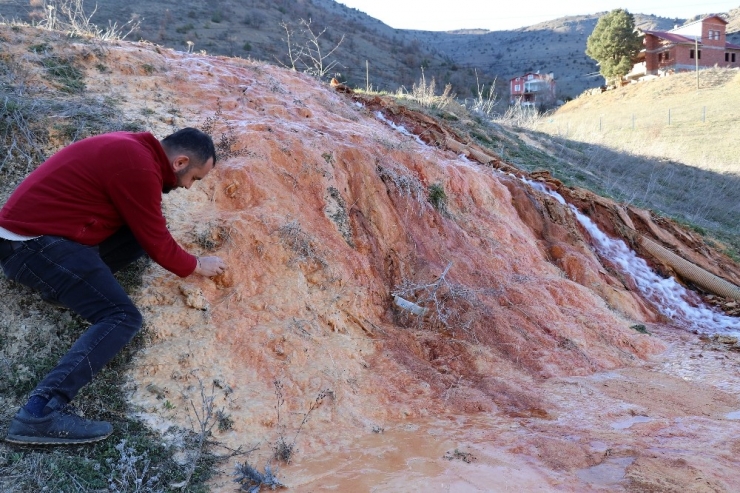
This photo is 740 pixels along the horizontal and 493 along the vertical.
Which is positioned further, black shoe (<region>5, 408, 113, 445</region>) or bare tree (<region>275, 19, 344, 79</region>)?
bare tree (<region>275, 19, 344, 79</region>)

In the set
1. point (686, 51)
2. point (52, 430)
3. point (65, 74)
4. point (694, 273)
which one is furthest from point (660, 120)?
point (52, 430)

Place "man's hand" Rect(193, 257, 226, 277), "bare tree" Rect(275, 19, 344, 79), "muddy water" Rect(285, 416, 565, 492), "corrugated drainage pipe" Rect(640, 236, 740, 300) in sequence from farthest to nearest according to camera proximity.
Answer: "bare tree" Rect(275, 19, 344, 79) → "corrugated drainage pipe" Rect(640, 236, 740, 300) → "man's hand" Rect(193, 257, 226, 277) → "muddy water" Rect(285, 416, 565, 492)

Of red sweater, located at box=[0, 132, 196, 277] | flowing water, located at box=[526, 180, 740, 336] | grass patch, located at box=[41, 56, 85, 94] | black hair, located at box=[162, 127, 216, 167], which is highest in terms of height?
grass patch, located at box=[41, 56, 85, 94]

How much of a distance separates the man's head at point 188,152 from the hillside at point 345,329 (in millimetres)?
871

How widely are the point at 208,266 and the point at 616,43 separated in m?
39.0

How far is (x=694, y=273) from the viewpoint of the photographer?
795cm

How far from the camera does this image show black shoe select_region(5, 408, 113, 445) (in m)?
2.51

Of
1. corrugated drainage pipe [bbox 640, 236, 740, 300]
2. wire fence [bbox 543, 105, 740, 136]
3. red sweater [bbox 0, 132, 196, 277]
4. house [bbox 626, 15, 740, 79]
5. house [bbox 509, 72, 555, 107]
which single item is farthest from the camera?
house [bbox 509, 72, 555, 107]

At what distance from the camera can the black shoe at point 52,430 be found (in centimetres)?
251

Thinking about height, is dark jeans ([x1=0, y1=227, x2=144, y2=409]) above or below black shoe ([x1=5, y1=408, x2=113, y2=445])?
above

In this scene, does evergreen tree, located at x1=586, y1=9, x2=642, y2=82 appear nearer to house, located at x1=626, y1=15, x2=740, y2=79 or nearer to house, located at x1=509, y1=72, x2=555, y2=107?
house, located at x1=626, y1=15, x2=740, y2=79

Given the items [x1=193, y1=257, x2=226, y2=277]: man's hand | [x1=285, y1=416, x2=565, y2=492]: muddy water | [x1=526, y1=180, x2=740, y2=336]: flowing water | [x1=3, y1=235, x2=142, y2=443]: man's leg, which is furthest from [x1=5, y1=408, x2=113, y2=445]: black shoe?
[x1=526, y1=180, x2=740, y2=336]: flowing water

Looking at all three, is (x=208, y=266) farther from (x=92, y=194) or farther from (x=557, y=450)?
(x=557, y=450)

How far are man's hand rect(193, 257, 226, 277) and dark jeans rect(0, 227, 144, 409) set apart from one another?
0.67 meters
